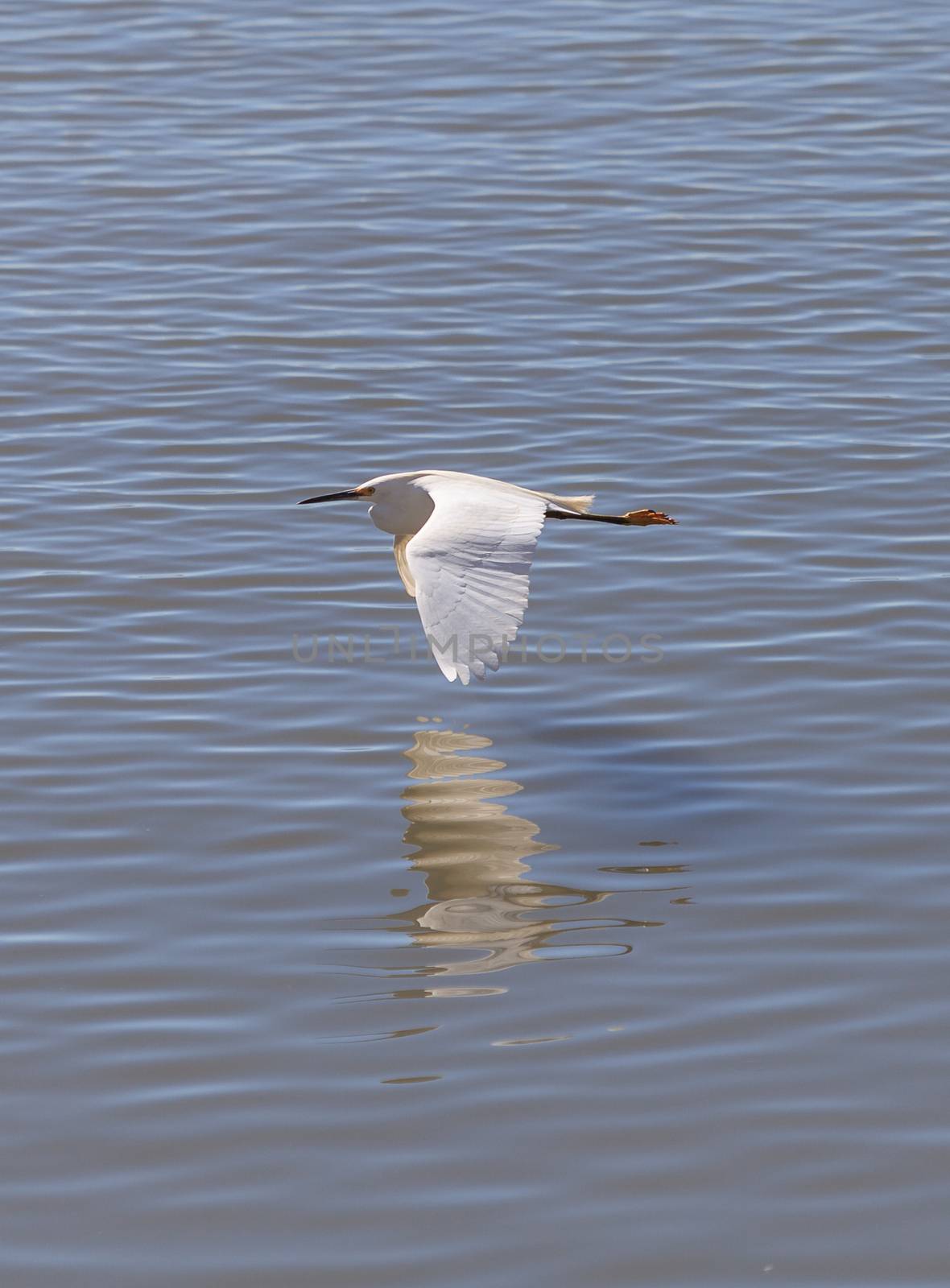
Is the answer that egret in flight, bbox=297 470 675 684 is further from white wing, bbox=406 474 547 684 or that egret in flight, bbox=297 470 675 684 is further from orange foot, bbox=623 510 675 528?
orange foot, bbox=623 510 675 528

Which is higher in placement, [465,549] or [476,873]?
[465,549]

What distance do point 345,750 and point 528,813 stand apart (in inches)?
27.6

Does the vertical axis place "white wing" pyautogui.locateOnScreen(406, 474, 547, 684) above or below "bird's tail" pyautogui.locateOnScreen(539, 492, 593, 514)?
below

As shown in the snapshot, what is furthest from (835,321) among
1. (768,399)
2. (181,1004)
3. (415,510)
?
(181,1004)

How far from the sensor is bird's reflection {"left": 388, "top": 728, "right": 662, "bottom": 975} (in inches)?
198

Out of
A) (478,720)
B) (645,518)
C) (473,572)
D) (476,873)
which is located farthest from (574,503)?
(476,873)

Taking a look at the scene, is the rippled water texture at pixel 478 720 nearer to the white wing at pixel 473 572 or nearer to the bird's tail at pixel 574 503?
the bird's tail at pixel 574 503

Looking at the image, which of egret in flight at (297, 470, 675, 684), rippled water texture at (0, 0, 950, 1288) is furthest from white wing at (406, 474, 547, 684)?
rippled water texture at (0, 0, 950, 1288)

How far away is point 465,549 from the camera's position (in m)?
5.71

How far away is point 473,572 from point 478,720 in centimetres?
96

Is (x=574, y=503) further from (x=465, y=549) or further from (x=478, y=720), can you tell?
(x=465, y=549)

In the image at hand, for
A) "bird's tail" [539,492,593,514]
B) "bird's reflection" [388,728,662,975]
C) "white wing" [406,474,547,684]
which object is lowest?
"bird's reflection" [388,728,662,975]

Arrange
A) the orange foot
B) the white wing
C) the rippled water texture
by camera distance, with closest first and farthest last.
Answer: the rippled water texture < the white wing < the orange foot

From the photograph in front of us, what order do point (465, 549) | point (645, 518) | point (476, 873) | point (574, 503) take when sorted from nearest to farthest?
point (476, 873) < point (465, 549) < point (574, 503) < point (645, 518)
